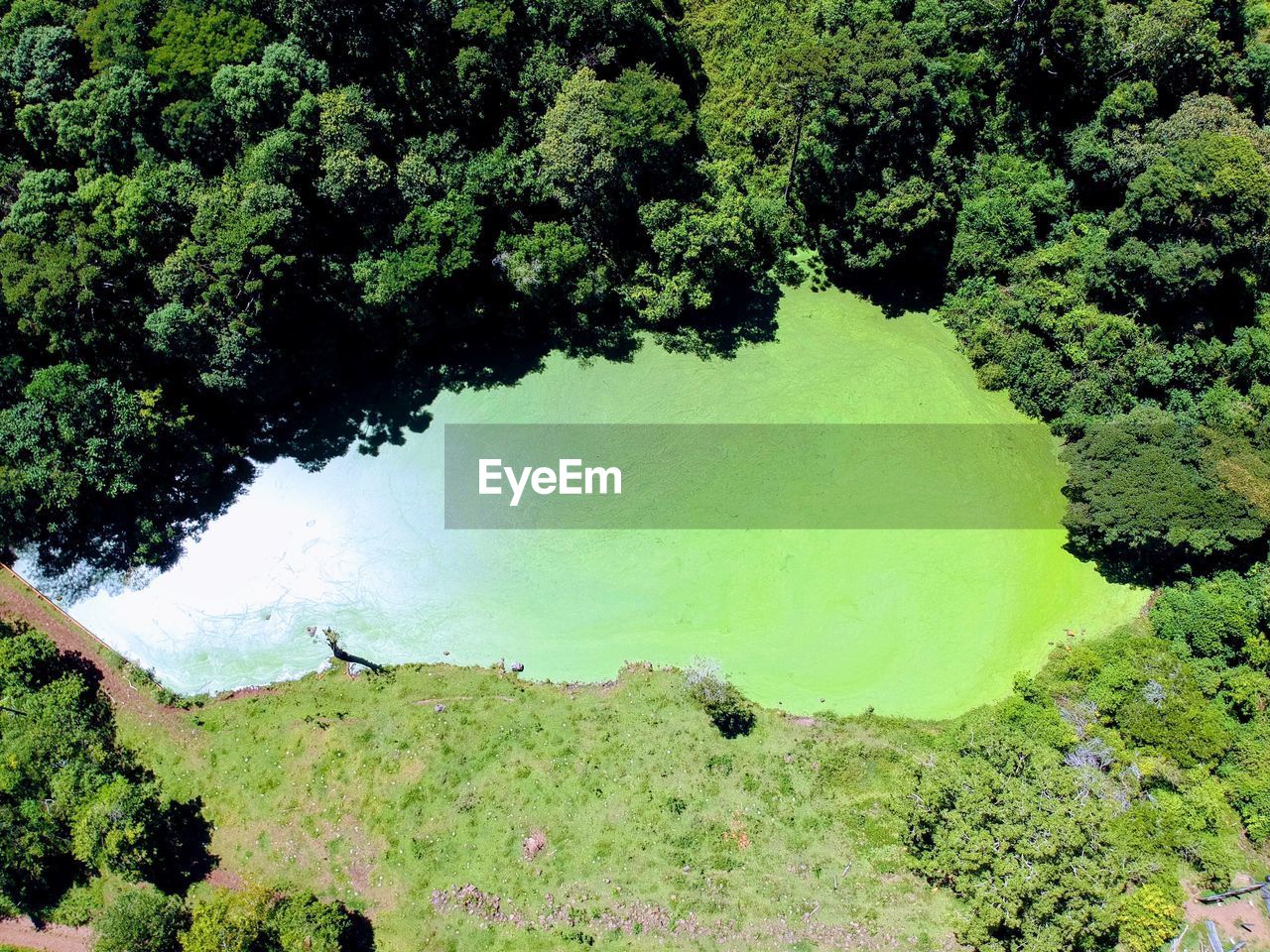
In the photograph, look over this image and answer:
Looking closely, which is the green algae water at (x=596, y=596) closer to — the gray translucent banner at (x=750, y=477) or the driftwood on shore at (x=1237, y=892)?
the gray translucent banner at (x=750, y=477)

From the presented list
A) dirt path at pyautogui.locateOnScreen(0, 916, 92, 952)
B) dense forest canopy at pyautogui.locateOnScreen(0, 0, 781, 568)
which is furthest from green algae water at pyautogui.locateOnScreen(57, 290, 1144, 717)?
dirt path at pyautogui.locateOnScreen(0, 916, 92, 952)

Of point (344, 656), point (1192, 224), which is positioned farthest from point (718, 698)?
point (1192, 224)

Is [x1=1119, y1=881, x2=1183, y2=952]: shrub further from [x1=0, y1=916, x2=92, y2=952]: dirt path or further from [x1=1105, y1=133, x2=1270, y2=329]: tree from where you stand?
[x1=0, y1=916, x2=92, y2=952]: dirt path

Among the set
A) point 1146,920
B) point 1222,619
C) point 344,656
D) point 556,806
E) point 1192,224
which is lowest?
point 556,806

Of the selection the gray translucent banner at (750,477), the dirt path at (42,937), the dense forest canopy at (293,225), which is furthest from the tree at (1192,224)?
the dirt path at (42,937)

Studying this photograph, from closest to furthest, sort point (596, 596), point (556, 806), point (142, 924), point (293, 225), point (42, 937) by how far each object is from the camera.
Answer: point (142, 924) → point (42, 937) → point (293, 225) → point (556, 806) → point (596, 596)

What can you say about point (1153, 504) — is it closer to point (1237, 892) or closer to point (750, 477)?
point (1237, 892)
